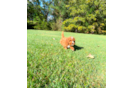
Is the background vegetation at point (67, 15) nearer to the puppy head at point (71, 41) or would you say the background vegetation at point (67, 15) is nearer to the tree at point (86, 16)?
the tree at point (86, 16)

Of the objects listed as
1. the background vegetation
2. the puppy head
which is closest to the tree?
the background vegetation

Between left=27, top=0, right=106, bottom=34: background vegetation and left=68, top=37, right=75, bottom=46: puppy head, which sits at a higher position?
left=27, top=0, right=106, bottom=34: background vegetation

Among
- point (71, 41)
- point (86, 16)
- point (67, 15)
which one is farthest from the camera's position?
point (67, 15)

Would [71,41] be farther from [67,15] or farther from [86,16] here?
[67,15]

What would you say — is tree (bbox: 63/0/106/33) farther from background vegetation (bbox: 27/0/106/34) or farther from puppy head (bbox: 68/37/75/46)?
puppy head (bbox: 68/37/75/46)

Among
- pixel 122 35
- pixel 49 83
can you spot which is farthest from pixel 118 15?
pixel 49 83

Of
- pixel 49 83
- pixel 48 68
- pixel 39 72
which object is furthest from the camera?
pixel 48 68

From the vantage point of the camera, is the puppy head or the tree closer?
the puppy head

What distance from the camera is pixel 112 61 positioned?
1.59 feet

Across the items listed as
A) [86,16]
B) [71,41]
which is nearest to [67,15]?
[86,16]

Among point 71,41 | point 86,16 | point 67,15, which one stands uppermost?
point 67,15
